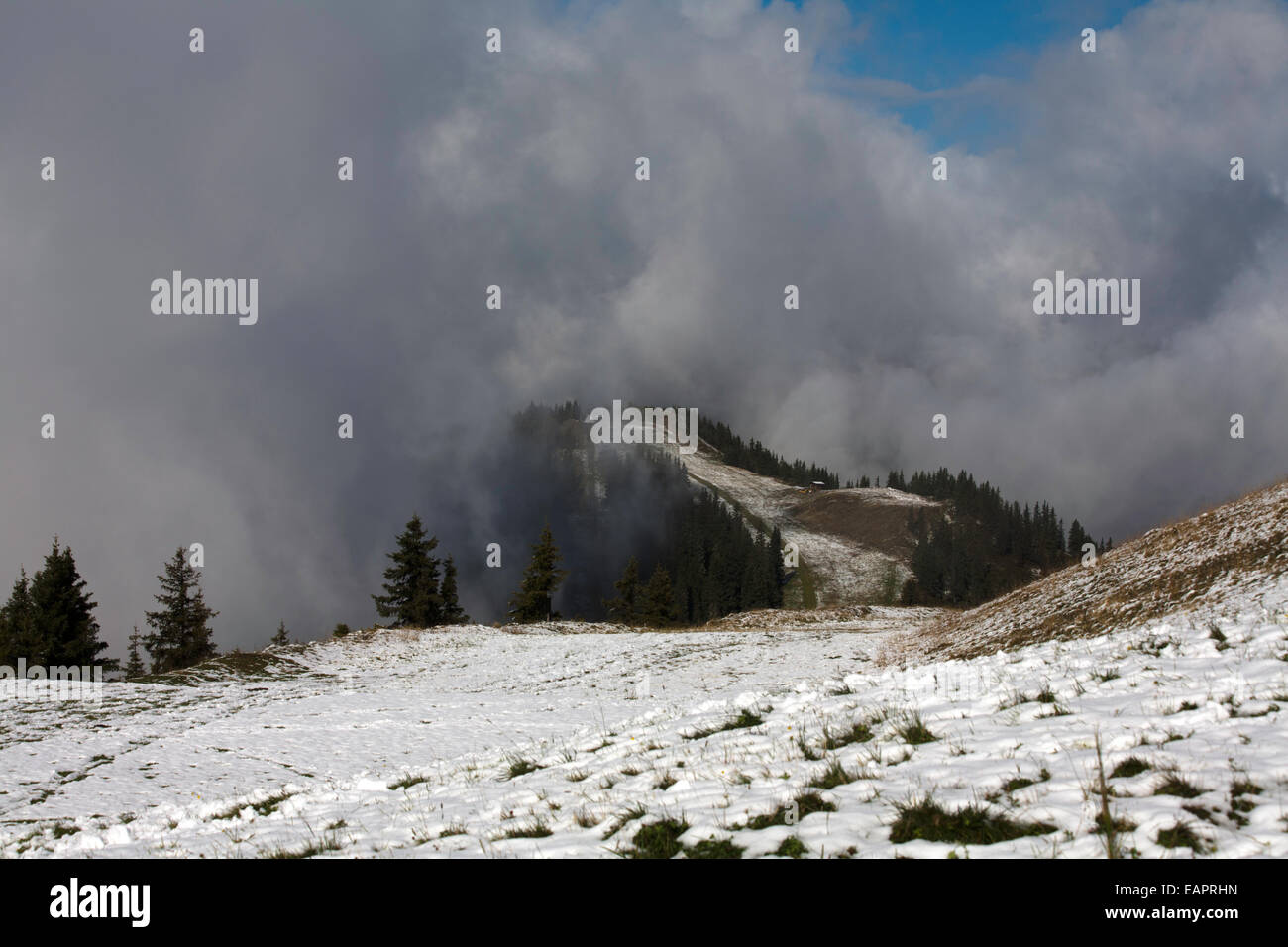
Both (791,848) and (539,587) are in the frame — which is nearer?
(791,848)

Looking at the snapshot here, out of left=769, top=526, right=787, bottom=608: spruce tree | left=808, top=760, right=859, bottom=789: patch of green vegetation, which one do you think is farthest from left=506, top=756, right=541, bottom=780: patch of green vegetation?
left=769, top=526, right=787, bottom=608: spruce tree

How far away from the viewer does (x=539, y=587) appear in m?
70.8

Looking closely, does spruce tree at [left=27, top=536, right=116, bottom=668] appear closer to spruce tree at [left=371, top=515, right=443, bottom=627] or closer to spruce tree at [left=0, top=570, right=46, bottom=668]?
spruce tree at [left=0, top=570, right=46, bottom=668]

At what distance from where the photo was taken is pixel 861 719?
397 inches

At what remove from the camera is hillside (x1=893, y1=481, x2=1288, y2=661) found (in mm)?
17672

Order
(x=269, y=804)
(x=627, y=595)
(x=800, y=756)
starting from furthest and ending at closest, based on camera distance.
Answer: (x=627, y=595) < (x=269, y=804) < (x=800, y=756)

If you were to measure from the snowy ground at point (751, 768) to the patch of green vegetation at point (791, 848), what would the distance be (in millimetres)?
88

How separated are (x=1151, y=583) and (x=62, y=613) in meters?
69.6

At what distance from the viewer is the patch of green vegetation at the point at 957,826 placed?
5.44 m

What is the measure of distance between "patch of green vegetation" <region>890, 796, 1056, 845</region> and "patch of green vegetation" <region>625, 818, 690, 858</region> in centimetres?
189

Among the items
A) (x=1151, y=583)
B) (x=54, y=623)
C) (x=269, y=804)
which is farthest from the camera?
(x=54, y=623)

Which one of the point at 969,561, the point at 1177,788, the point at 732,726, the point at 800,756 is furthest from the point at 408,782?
the point at 969,561

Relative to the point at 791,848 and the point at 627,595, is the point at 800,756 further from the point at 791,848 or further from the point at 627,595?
the point at 627,595
